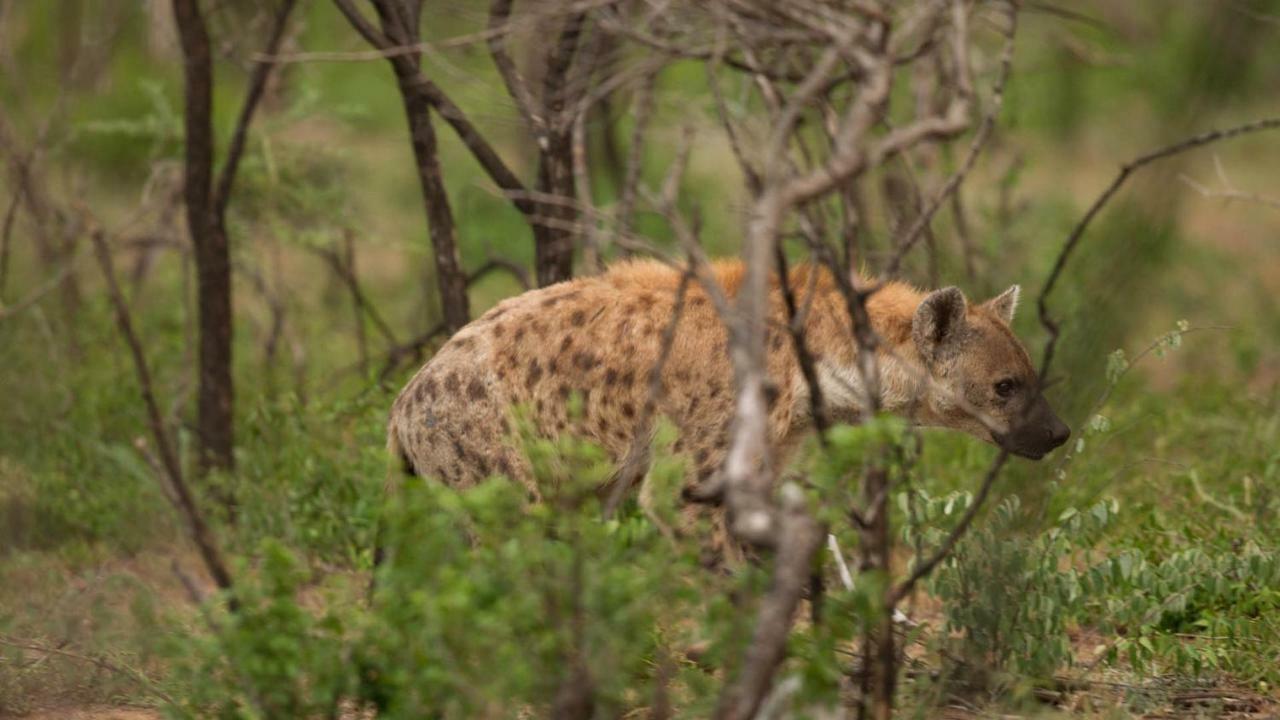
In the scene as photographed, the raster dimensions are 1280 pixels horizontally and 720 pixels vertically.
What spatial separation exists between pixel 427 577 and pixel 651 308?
47.2 inches

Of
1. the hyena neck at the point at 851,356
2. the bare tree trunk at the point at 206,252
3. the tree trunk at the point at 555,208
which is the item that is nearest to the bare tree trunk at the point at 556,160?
the tree trunk at the point at 555,208

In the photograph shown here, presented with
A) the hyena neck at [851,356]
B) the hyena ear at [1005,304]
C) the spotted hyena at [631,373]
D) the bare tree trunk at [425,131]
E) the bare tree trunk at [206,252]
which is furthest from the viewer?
the bare tree trunk at [206,252]

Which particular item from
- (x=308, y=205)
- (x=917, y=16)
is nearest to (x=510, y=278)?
(x=308, y=205)

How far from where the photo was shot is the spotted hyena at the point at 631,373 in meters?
3.51

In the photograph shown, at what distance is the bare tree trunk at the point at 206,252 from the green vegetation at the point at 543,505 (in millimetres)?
89

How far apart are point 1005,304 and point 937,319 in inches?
13.0

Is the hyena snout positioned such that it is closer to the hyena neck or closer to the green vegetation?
the green vegetation

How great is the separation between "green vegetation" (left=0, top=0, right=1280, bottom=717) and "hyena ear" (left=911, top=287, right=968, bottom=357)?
27 cm

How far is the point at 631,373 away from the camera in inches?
140

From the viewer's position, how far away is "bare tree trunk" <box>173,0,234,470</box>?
458 centimetres

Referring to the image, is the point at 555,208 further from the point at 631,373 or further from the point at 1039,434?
the point at 1039,434

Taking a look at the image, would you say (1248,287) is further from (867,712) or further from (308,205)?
(867,712)

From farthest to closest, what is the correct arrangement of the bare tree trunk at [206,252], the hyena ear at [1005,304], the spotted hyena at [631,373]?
1. the bare tree trunk at [206,252]
2. the hyena ear at [1005,304]
3. the spotted hyena at [631,373]

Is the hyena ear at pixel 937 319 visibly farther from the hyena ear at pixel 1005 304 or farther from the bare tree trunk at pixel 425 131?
the bare tree trunk at pixel 425 131
